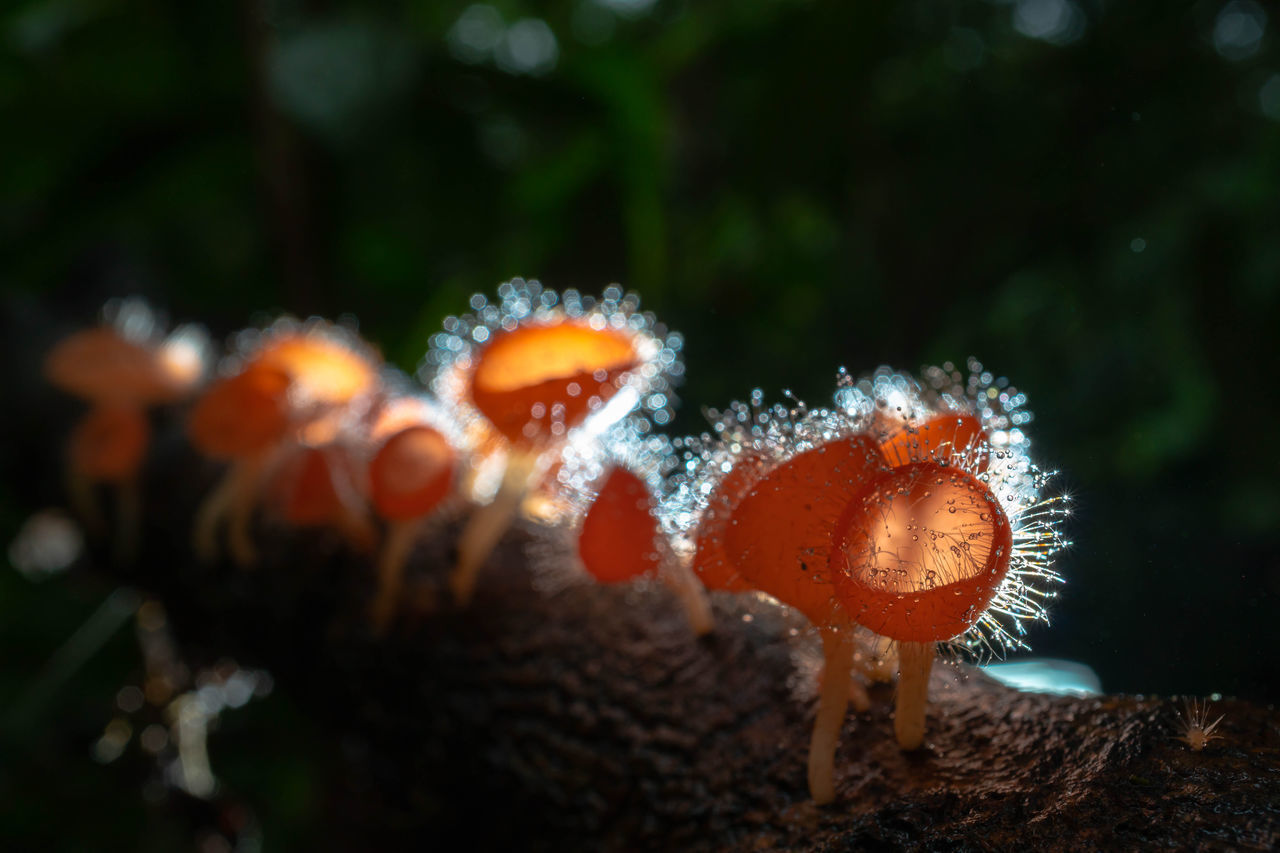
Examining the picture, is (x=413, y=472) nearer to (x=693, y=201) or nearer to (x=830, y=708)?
(x=830, y=708)

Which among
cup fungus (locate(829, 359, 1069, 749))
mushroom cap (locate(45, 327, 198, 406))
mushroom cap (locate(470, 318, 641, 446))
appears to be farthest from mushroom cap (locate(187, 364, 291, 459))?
cup fungus (locate(829, 359, 1069, 749))

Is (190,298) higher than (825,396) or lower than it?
higher

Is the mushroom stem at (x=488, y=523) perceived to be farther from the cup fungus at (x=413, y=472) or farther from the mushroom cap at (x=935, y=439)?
the mushroom cap at (x=935, y=439)

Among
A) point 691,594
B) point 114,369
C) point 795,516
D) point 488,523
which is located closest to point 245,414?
point 488,523

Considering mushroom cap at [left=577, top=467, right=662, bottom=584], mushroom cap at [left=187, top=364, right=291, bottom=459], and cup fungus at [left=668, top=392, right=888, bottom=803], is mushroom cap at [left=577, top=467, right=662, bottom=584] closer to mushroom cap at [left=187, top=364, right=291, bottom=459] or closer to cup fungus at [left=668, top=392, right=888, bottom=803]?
cup fungus at [left=668, top=392, right=888, bottom=803]

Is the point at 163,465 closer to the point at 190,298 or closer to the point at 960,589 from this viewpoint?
the point at 190,298

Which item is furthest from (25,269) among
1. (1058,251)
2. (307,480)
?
(1058,251)
